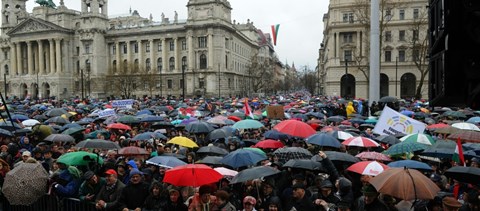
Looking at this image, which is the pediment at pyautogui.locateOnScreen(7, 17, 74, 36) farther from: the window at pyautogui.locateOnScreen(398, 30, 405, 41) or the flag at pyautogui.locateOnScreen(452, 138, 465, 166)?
the flag at pyautogui.locateOnScreen(452, 138, 465, 166)

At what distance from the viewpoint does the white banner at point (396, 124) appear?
12.1 m

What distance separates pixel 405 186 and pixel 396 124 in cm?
639

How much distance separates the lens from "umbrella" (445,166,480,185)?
7.15 meters

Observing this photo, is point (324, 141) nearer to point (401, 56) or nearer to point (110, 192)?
point (110, 192)

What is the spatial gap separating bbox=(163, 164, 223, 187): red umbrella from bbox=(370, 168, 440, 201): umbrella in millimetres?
2516

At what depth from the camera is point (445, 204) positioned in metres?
5.94

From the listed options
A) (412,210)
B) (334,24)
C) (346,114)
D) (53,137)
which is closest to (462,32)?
(412,210)

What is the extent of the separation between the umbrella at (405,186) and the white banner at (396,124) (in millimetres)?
5956

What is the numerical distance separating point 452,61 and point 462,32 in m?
0.32

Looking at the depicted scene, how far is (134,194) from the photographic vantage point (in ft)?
25.2

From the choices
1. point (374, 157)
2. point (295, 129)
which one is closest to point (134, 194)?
point (374, 157)

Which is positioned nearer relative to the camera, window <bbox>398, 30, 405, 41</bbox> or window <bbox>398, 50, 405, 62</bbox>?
window <bbox>398, 30, 405, 41</bbox>

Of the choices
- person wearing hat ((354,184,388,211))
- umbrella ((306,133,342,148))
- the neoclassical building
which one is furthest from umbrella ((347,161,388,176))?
the neoclassical building

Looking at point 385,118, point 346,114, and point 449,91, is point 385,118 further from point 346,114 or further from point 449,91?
point 346,114
